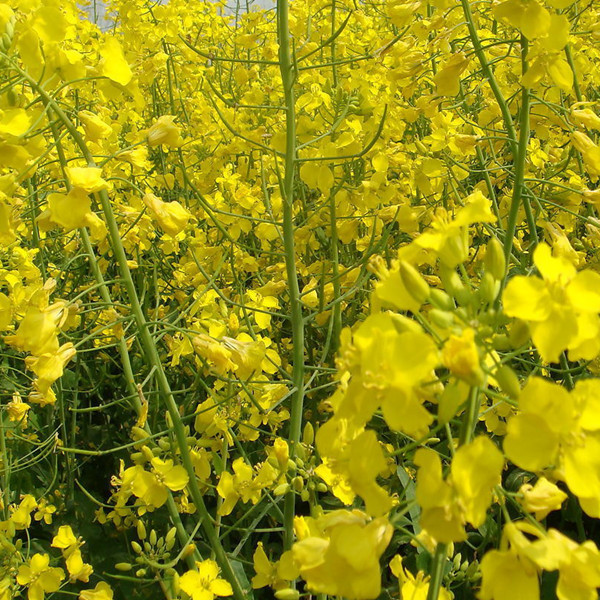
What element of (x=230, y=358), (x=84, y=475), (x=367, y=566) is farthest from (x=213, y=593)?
(x=84, y=475)

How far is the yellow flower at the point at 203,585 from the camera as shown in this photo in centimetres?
132

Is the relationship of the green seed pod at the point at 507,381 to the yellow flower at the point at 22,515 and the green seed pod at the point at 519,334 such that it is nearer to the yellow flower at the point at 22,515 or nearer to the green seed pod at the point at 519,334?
the green seed pod at the point at 519,334

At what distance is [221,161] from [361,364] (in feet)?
6.76

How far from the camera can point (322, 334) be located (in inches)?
95.0

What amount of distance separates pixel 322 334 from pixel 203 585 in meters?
1.22

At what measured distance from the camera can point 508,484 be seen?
1.95m

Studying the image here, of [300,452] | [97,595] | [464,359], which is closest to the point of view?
[464,359]

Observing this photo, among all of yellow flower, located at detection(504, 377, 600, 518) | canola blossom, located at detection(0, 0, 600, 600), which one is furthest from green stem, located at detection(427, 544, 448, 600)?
yellow flower, located at detection(504, 377, 600, 518)

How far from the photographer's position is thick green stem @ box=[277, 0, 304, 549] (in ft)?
4.62

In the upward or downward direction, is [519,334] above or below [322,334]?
above

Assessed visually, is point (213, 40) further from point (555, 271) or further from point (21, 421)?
point (555, 271)

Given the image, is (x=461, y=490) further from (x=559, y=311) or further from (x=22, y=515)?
(x=22, y=515)

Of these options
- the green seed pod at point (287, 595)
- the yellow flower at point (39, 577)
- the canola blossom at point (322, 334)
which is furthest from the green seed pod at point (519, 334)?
the yellow flower at point (39, 577)

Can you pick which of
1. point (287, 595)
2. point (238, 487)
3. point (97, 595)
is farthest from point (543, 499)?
point (97, 595)
